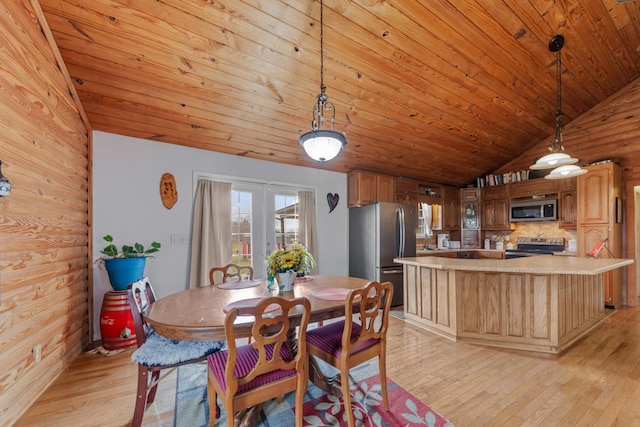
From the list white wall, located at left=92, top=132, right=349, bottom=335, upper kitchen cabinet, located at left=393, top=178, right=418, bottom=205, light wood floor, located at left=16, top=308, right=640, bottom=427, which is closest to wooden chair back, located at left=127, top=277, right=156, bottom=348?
light wood floor, located at left=16, top=308, right=640, bottom=427

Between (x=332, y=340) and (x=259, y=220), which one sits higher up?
(x=259, y=220)

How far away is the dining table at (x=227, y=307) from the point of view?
1447mm

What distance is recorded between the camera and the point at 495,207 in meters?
5.80

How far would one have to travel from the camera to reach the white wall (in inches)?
120

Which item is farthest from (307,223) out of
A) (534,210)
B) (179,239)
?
(534,210)

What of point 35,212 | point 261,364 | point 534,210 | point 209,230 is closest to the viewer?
point 261,364

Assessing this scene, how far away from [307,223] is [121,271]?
97.8 inches

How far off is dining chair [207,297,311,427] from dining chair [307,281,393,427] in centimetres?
28

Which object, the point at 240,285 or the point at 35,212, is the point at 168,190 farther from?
the point at 240,285

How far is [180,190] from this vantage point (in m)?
3.53

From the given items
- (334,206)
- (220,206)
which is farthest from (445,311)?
(220,206)

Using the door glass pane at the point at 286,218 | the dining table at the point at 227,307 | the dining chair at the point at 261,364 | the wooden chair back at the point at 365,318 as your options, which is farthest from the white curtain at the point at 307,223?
the dining chair at the point at 261,364

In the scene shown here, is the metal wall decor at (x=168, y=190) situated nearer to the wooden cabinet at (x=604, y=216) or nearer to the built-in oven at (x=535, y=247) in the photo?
the built-in oven at (x=535, y=247)

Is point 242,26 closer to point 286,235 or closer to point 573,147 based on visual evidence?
point 286,235
